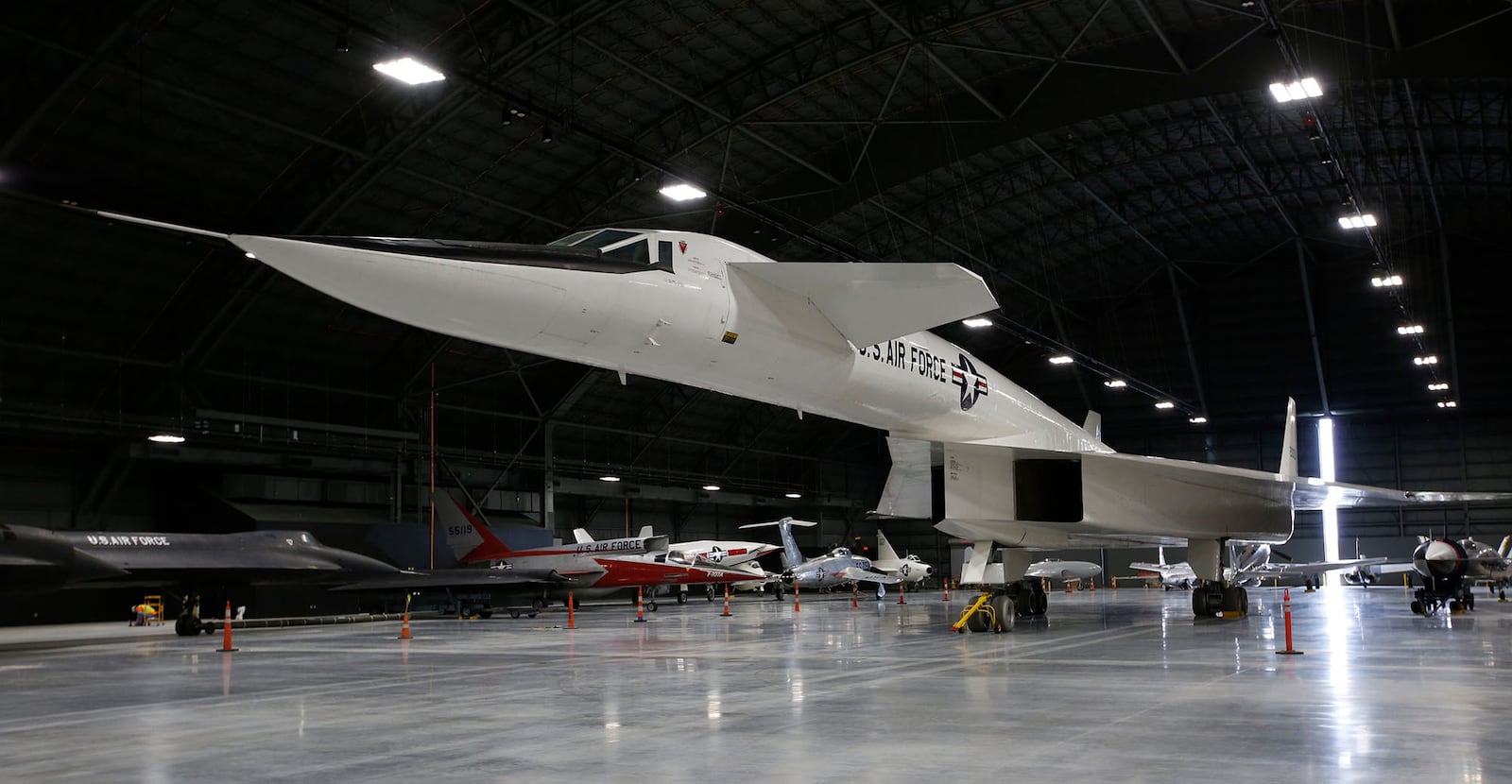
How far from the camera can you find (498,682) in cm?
1052

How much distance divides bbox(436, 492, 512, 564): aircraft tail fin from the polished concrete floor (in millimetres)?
15387

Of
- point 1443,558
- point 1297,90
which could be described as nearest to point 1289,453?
point 1443,558

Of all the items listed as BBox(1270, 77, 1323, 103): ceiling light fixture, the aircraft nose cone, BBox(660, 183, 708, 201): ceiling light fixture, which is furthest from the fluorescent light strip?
BBox(660, 183, 708, 201): ceiling light fixture

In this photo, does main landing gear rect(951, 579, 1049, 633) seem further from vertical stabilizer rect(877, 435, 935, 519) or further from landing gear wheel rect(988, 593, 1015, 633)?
vertical stabilizer rect(877, 435, 935, 519)

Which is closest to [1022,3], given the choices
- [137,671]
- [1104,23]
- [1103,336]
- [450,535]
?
[1104,23]

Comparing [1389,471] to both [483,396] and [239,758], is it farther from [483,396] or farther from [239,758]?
[239,758]

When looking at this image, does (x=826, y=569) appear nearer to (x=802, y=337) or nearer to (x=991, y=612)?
(x=991, y=612)

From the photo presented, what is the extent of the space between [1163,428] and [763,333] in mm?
42804

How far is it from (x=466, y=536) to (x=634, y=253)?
2498 centimetres

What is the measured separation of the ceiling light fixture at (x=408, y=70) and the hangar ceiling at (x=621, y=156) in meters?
0.92

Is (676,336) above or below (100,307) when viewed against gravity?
below

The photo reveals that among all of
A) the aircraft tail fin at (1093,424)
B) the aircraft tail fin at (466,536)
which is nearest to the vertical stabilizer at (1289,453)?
the aircraft tail fin at (1093,424)

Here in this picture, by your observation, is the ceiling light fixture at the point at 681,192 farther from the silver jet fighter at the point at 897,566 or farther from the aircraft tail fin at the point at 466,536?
the silver jet fighter at the point at 897,566

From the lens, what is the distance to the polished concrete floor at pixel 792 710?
5.74 m
